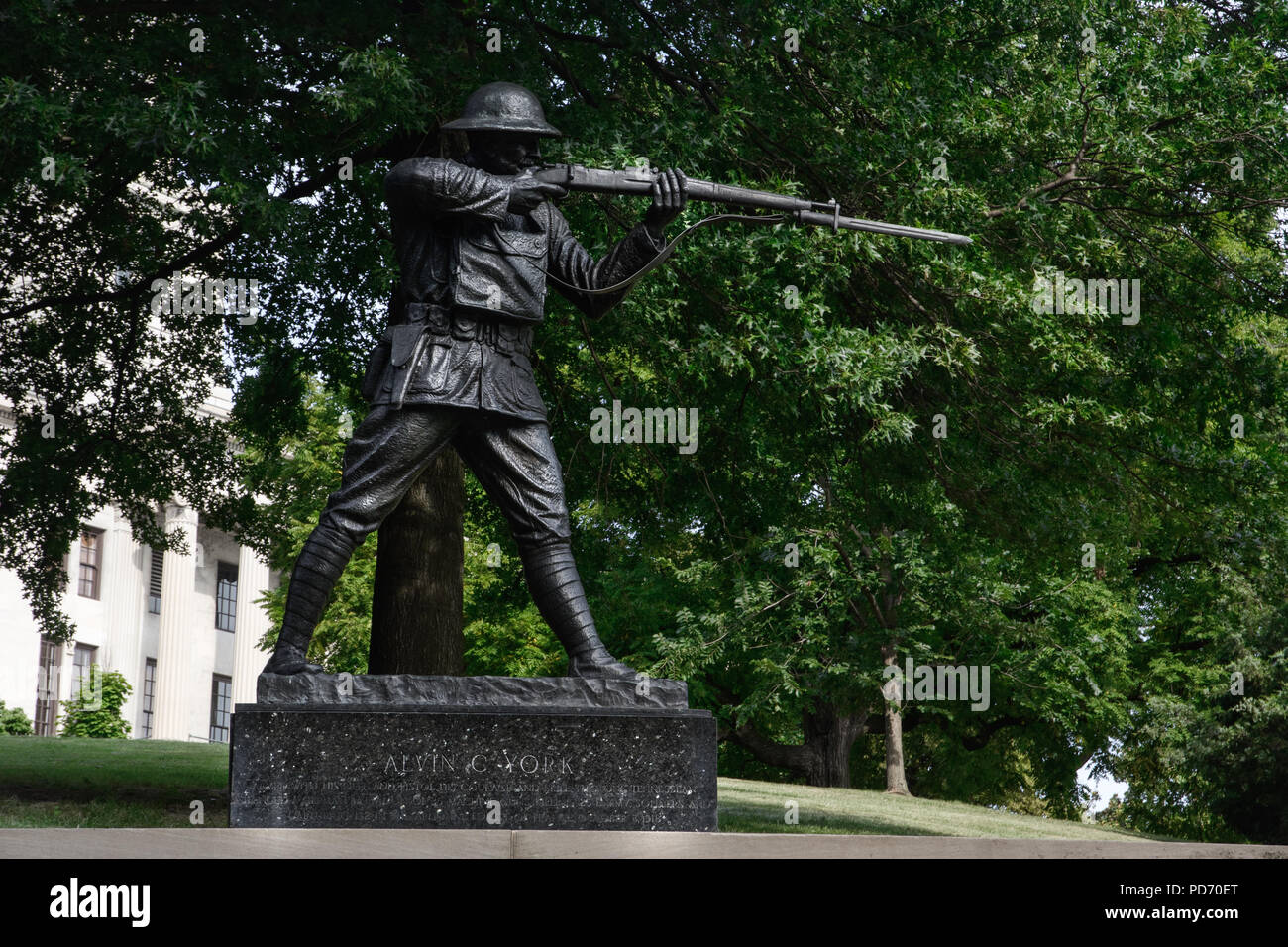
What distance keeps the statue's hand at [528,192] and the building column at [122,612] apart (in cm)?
4051

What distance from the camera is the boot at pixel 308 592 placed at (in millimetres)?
7043

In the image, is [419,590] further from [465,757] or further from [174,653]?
[174,653]

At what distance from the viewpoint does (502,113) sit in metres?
7.59

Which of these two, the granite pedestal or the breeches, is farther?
the breeches

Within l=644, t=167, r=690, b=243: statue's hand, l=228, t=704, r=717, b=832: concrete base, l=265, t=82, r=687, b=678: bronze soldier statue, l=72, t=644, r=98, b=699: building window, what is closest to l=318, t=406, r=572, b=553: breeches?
l=265, t=82, r=687, b=678: bronze soldier statue

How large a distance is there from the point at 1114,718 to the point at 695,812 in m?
22.2

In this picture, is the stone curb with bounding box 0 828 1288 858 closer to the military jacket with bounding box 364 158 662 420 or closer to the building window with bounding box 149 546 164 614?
the military jacket with bounding box 364 158 662 420

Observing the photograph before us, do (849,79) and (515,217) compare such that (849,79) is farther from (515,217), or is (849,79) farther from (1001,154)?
(515,217)

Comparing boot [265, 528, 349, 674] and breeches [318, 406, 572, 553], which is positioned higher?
breeches [318, 406, 572, 553]

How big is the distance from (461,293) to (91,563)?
42.0 metres

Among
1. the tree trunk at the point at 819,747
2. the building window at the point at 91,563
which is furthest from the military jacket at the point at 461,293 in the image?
the building window at the point at 91,563

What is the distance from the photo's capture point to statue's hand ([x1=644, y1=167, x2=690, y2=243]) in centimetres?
755

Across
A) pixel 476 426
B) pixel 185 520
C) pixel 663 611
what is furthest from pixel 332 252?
pixel 185 520

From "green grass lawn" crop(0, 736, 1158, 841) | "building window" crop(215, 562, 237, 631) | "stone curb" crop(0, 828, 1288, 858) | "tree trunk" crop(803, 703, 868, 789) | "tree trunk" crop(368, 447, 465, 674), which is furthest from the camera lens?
"building window" crop(215, 562, 237, 631)
